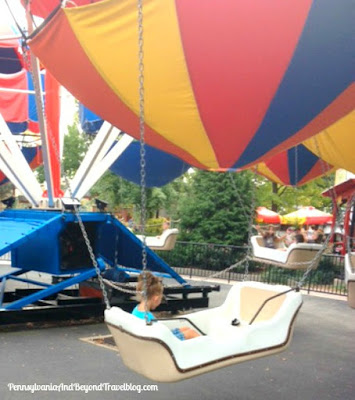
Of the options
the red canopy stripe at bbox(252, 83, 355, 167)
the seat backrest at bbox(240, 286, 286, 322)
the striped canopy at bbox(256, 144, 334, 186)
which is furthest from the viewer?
the striped canopy at bbox(256, 144, 334, 186)

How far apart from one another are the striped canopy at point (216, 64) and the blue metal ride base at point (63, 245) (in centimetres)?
302

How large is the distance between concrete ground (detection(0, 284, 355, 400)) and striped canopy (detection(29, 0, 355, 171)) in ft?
8.29

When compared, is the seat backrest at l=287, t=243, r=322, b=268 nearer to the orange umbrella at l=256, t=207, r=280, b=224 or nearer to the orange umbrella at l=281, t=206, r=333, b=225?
the orange umbrella at l=256, t=207, r=280, b=224

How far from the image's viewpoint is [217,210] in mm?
17688

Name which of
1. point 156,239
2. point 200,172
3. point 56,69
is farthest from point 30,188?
point 200,172

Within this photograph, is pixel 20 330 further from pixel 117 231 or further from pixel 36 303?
pixel 117 231

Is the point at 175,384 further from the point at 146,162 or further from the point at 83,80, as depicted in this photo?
the point at 146,162

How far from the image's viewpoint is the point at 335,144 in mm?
8359

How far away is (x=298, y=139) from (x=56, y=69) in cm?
258

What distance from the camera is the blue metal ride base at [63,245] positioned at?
26.5ft

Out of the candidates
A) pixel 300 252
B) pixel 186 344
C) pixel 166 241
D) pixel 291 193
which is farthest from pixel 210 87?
pixel 291 193

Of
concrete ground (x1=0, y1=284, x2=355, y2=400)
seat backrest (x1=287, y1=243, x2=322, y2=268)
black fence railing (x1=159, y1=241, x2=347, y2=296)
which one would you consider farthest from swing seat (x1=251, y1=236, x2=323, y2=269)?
black fence railing (x1=159, y1=241, x2=347, y2=296)

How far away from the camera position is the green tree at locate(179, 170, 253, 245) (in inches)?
685

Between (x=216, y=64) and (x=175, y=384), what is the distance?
3.31m
